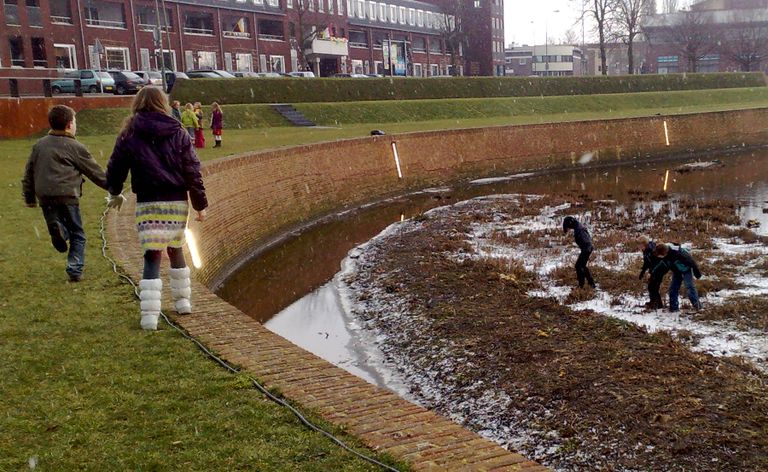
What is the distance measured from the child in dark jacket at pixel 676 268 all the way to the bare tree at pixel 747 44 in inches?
2799

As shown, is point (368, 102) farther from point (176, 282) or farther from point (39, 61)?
point (176, 282)

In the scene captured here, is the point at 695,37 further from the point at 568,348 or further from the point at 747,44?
the point at 568,348

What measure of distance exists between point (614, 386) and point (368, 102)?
95.1ft

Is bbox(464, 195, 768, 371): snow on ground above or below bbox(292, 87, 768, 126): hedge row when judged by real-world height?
below

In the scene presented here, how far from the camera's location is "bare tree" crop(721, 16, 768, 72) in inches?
2857

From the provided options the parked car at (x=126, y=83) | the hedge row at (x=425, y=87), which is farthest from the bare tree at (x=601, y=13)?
the parked car at (x=126, y=83)

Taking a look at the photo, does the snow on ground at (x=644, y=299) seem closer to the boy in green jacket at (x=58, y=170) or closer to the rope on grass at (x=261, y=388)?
the rope on grass at (x=261, y=388)

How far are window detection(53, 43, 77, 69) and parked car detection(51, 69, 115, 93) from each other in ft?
37.3

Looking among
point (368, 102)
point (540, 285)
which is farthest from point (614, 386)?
point (368, 102)

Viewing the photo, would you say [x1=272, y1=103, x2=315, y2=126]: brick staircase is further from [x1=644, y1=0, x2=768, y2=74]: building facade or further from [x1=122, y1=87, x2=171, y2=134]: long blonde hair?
[x1=644, y1=0, x2=768, y2=74]: building facade

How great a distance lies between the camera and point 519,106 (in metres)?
40.2

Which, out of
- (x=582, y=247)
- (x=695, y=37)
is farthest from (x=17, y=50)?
(x=695, y=37)

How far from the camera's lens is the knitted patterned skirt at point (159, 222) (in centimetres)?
585

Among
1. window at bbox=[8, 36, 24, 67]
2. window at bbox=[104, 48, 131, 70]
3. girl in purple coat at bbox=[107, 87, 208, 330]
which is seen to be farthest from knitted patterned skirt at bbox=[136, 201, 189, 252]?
window at bbox=[104, 48, 131, 70]
